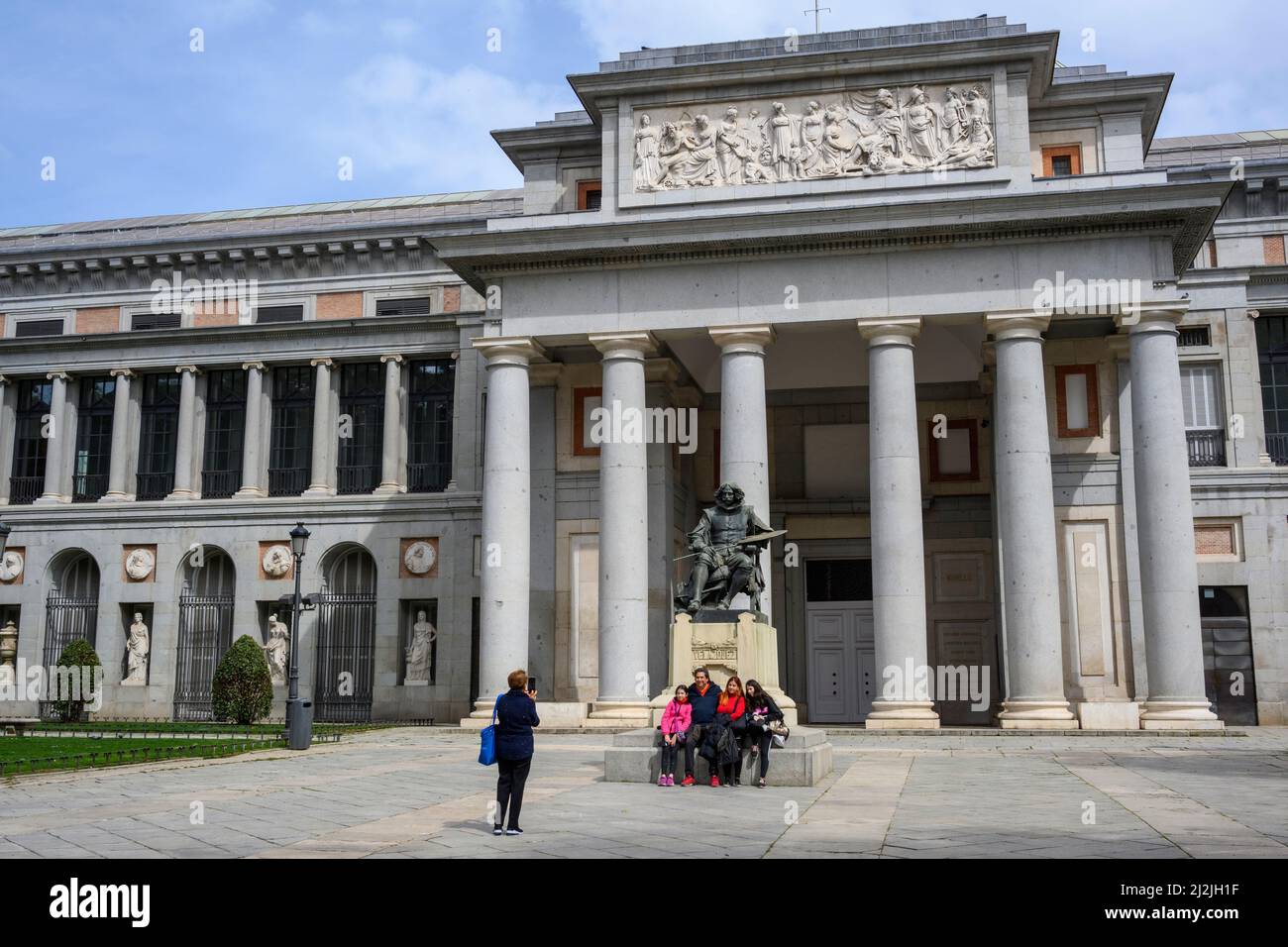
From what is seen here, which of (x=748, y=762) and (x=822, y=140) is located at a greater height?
(x=822, y=140)

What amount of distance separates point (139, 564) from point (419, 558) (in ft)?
33.4

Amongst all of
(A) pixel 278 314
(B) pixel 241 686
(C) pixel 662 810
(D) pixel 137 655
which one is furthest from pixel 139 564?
(C) pixel 662 810

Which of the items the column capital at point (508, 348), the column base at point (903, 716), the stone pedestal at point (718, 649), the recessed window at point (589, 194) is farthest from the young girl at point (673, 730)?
the recessed window at point (589, 194)

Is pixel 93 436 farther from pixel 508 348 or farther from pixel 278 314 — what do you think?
pixel 508 348

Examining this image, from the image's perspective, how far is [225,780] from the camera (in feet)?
63.4

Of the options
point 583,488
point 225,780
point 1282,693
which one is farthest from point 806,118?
point 225,780

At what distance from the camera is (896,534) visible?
101ft

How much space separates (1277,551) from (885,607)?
13152 millimetres

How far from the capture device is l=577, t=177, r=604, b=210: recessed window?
120 ft

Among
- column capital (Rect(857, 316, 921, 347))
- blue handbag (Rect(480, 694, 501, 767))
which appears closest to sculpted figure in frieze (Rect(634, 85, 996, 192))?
column capital (Rect(857, 316, 921, 347))

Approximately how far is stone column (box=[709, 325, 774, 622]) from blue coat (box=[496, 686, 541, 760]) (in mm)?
18285

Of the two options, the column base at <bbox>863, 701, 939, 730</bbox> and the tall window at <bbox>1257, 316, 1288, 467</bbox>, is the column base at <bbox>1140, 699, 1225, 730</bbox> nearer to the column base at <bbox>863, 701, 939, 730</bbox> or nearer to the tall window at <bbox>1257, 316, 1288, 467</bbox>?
the column base at <bbox>863, 701, 939, 730</bbox>

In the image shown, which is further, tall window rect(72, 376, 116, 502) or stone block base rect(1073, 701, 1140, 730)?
tall window rect(72, 376, 116, 502)

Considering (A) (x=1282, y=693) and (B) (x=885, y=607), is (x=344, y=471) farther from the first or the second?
(A) (x=1282, y=693)
